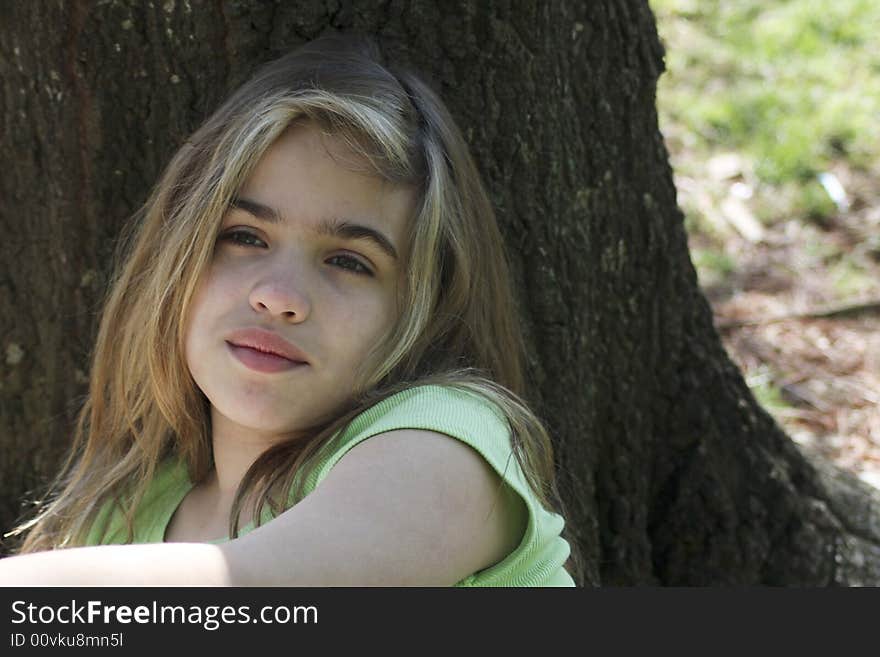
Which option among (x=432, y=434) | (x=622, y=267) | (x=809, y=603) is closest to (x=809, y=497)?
(x=622, y=267)

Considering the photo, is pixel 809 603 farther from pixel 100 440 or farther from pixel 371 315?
pixel 100 440

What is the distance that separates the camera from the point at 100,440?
8.38ft

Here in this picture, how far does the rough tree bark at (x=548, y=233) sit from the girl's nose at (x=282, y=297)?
623mm

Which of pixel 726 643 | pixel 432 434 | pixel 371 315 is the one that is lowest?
pixel 726 643

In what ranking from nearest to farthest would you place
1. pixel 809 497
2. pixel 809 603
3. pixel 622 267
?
pixel 809 603, pixel 622 267, pixel 809 497

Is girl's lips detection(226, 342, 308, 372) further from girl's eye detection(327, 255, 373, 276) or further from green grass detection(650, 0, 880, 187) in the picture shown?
green grass detection(650, 0, 880, 187)

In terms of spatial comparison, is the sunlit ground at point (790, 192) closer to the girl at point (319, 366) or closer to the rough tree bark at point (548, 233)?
the rough tree bark at point (548, 233)

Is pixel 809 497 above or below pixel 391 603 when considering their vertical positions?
below

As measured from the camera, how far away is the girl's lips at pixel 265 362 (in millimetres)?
2033

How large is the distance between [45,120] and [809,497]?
7.34ft

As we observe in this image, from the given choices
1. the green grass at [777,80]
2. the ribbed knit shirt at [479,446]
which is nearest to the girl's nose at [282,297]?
the ribbed knit shirt at [479,446]

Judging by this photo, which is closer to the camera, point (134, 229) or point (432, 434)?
point (432, 434)

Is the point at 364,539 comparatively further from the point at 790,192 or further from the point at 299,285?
the point at 790,192

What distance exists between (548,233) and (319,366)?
80 cm
